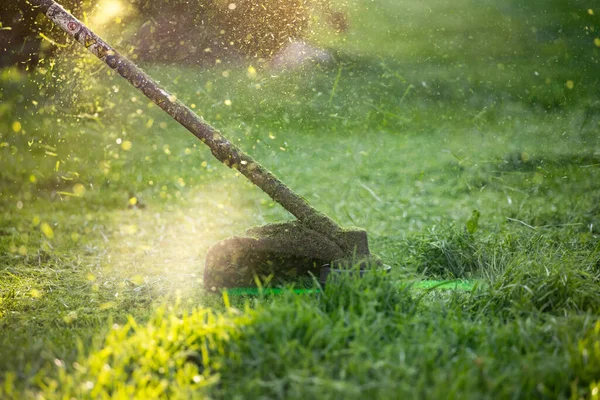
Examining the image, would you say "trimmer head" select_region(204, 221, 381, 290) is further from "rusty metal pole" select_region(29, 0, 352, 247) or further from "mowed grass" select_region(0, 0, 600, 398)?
"mowed grass" select_region(0, 0, 600, 398)

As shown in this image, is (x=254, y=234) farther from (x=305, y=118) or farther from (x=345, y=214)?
(x=305, y=118)

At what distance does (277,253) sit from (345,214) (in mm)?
2326

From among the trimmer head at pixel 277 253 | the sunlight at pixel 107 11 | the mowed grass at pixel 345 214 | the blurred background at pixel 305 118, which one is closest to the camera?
the mowed grass at pixel 345 214

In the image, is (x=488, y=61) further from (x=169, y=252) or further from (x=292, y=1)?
(x=169, y=252)

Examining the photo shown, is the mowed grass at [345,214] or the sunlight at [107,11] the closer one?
the mowed grass at [345,214]

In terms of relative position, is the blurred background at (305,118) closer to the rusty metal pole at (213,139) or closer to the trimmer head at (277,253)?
the trimmer head at (277,253)

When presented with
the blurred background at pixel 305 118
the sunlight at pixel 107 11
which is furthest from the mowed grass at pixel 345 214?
the sunlight at pixel 107 11

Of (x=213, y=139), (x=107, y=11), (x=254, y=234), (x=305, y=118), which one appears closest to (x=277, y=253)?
(x=254, y=234)

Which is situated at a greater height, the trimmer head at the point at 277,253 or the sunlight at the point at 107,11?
the sunlight at the point at 107,11

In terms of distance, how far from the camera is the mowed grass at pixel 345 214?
88.7 inches

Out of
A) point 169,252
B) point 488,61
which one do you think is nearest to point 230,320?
point 169,252

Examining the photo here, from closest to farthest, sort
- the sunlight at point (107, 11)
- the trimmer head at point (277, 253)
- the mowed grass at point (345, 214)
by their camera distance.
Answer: the mowed grass at point (345, 214) → the trimmer head at point (277, 253) → the sunlight at point (107, 11)

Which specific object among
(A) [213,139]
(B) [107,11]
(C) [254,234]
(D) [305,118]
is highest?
(B) [107,11]

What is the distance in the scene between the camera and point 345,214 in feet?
19.2
